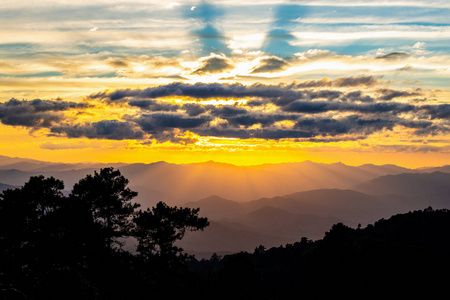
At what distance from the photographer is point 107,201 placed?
50375 mm

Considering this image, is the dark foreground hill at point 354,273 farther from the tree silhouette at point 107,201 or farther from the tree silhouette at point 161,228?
the tree silhouette at point 107,201

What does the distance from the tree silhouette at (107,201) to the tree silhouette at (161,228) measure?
1.77 meters

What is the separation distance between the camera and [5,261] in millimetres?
43094

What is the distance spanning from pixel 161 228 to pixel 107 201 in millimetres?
7199

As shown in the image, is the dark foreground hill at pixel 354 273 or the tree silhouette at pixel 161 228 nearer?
the tree silhouette at pixel 161 228

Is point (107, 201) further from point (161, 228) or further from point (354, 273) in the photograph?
point (354, 273)

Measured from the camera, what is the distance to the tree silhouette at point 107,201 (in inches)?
1972

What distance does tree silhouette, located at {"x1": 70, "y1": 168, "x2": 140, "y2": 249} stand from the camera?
1972 inches

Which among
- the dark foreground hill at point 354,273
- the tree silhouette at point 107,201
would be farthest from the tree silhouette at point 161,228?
the dark foreground hill at point 354,273

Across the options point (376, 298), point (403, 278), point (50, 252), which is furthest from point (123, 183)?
point (403, 278)

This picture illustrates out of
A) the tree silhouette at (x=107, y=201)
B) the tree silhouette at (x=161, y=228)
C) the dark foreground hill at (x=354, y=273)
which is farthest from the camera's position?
the dark foreground hill at (x=354, y=273)

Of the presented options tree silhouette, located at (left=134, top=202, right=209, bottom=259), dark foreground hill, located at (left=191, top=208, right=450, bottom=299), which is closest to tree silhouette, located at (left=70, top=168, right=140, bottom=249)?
tree silhouette, located at (left=134, top=202, right=209, bottom=259)

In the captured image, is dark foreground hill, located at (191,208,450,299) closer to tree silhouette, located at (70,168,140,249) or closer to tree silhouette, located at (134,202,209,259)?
tree silhouette, located at (134,202,209,259)

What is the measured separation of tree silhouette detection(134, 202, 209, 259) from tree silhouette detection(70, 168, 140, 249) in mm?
1773
